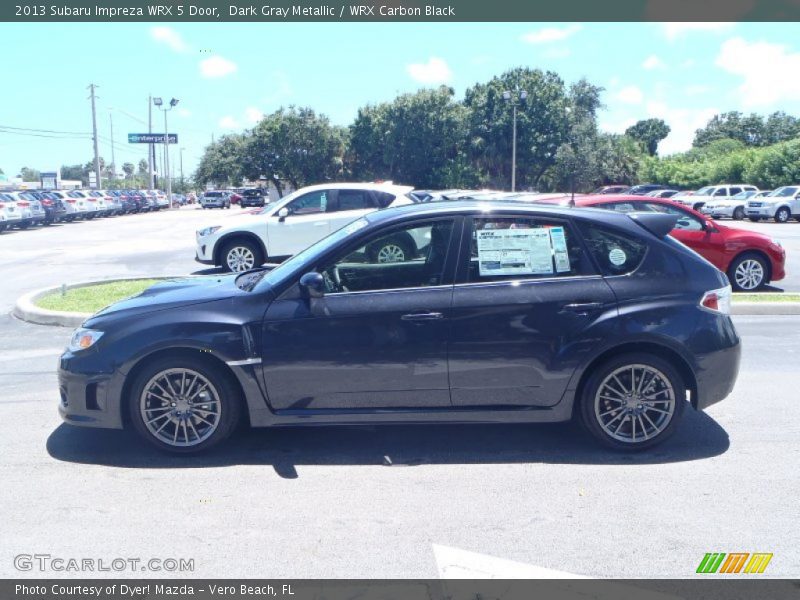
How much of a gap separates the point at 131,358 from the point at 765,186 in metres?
49.1

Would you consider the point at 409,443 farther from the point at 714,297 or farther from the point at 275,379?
the point at 714,297

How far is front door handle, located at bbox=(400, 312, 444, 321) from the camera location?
5336mm

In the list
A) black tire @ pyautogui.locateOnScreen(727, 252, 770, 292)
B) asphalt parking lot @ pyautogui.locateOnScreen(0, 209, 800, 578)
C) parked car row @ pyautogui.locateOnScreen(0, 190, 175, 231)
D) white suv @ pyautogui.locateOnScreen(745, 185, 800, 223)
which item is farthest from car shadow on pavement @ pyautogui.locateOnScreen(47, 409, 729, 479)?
white suv @ pyautogui.locateOnScreen(745, 185, 800, 223)

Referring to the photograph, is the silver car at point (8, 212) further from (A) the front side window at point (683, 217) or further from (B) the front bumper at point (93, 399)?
(B) the front bumper at point (93, 399)

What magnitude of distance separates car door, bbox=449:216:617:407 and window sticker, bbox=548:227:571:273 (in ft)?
0.22

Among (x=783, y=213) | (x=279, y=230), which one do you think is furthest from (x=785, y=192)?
(x=279, y=230)

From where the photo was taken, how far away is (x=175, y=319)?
5.31 meters

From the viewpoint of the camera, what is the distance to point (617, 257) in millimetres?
5609

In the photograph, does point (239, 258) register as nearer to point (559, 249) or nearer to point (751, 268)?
point (751, 268)

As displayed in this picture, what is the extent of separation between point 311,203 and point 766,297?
817cm

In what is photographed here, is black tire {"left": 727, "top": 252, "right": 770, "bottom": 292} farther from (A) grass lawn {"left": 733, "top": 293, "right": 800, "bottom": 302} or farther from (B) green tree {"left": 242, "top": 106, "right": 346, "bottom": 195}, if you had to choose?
(B) green tree {"left": 242, "top": 106, "right": 346, "bottom": 195}

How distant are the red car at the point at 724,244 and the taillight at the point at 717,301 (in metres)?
7.18

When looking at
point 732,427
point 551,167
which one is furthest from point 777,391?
point 551,167

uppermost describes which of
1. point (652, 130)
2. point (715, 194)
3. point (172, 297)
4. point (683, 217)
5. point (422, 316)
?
point (652, 130)
